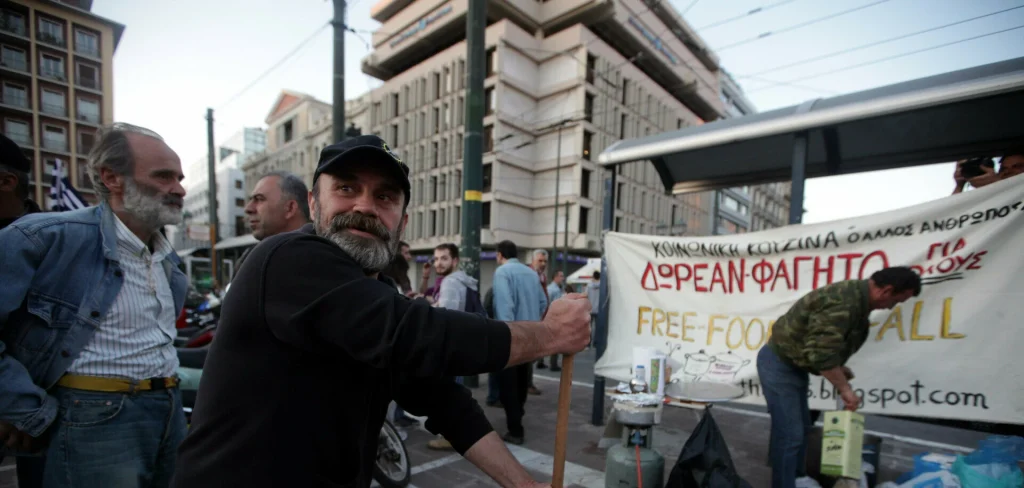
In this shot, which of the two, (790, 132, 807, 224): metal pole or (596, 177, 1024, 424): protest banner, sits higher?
(790, 132, 807, 224): metal pole

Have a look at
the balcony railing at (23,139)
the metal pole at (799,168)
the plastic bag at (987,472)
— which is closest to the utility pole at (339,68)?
the balcony railing at (23,139)

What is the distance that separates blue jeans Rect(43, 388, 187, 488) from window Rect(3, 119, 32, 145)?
241cm

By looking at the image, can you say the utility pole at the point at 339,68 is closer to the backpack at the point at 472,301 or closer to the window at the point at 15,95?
the backpack at the point at 472,301

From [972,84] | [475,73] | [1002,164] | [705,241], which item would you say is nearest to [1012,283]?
[1002,164]

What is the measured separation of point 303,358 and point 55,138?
4.24m

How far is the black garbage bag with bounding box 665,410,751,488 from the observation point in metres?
2.68

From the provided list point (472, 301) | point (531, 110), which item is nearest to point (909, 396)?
point (472, 301)

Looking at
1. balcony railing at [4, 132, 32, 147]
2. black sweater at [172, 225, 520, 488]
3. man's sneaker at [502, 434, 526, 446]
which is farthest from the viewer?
man's sneaker at [502, 434, 526, 446]

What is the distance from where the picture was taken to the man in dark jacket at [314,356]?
3.33ft

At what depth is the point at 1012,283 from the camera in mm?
3232

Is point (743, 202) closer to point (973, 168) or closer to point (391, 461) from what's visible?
point (973, 168)

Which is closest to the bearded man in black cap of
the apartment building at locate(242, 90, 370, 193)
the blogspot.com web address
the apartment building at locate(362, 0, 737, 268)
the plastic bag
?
the blogspot.com web address

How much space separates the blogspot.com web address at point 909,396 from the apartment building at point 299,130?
38.0 metres

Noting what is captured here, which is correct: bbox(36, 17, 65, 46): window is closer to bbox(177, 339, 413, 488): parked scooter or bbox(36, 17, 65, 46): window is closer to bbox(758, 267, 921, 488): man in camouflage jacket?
bbox(177, 339, 413, 488): parked scooter
